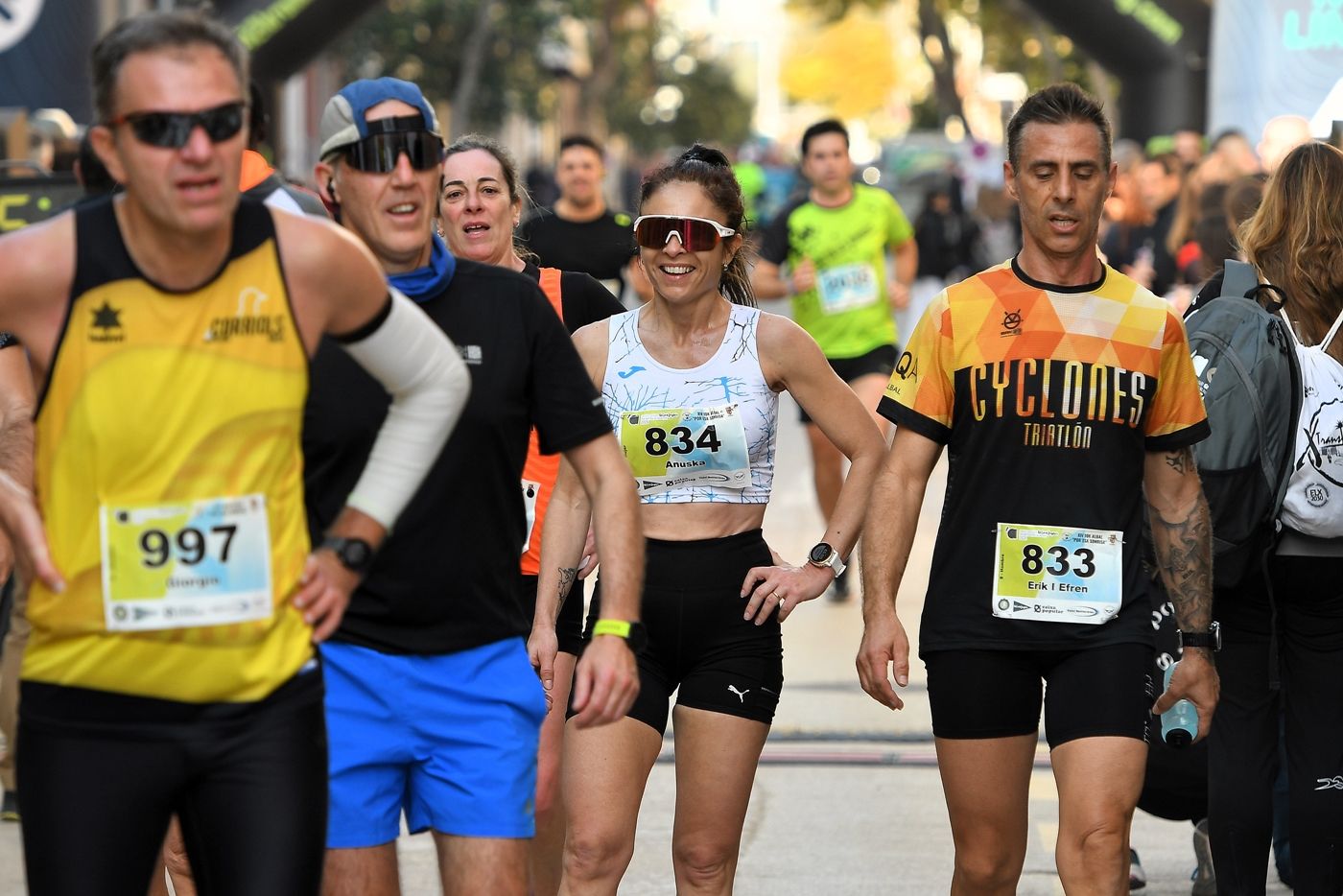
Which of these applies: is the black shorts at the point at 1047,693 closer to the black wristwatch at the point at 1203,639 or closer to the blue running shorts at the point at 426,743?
the black wristwatch at the point at 1203,639

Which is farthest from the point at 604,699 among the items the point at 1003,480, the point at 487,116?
the point at 487,116

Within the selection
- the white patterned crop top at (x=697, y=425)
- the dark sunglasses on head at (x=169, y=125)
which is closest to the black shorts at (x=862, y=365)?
A: the white patterned crop top at (x=697, y=425)

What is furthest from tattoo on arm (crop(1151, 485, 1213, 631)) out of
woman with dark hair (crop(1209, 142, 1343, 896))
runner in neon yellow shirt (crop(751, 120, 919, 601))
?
runner in neon yellow shirt (crop(751, 120, 919, 601))

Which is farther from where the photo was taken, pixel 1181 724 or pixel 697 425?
pixel 697 425

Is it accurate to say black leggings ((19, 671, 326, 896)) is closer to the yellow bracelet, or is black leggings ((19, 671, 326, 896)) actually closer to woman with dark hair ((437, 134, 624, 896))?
the yellow bracelet

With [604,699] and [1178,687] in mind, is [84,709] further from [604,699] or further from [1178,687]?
[1178,687]

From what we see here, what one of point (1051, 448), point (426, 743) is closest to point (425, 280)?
point (426, 743)

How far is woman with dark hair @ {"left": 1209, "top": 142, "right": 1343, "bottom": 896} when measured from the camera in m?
4.97

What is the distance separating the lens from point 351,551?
131 inches

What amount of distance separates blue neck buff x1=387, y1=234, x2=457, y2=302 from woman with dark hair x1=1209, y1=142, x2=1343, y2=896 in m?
2.17

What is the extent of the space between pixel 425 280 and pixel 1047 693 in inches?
64.7

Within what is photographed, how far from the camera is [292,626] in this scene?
325 cm

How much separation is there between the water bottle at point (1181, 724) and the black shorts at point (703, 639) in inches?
34.4

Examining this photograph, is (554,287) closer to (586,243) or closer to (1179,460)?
(1179,460)
